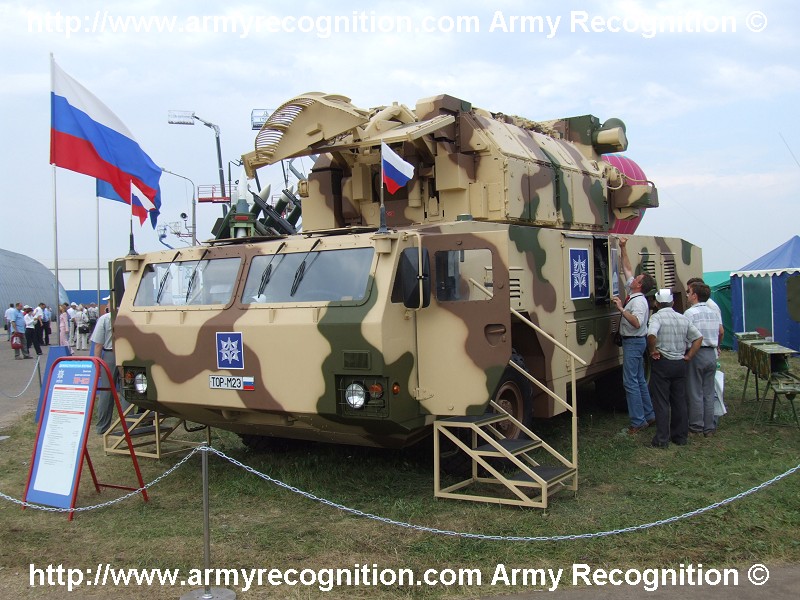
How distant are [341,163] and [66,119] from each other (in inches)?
114

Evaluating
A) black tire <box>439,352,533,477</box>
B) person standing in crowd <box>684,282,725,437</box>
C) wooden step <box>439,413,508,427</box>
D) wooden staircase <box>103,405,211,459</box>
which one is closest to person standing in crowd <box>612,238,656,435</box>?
person standing in crowd <box>684,282,725,437</box>

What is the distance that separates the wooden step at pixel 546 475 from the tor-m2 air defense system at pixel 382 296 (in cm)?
59

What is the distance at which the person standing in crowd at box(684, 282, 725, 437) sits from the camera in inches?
322

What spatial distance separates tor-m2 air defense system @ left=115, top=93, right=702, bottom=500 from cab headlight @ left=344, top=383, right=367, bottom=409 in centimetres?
2

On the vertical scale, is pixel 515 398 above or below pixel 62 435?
above

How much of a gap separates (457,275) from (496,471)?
153 centimetres

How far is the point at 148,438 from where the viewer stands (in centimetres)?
884

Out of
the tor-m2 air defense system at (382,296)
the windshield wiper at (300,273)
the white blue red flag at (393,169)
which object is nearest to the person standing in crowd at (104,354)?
the tor-m2 air defense system at (382,296)

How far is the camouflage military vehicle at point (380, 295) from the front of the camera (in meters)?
5.65

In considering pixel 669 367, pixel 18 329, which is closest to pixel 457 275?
pixel 669 367

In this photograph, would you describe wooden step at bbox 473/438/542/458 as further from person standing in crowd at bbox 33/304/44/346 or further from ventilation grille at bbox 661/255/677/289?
person standing in crowd at bbox 33/304/44/346

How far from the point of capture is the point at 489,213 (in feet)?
25.0

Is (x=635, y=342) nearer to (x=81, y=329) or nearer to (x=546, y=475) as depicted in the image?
(x=546, y=475)

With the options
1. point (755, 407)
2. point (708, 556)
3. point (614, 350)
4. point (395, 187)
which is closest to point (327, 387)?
point (395, 187)
